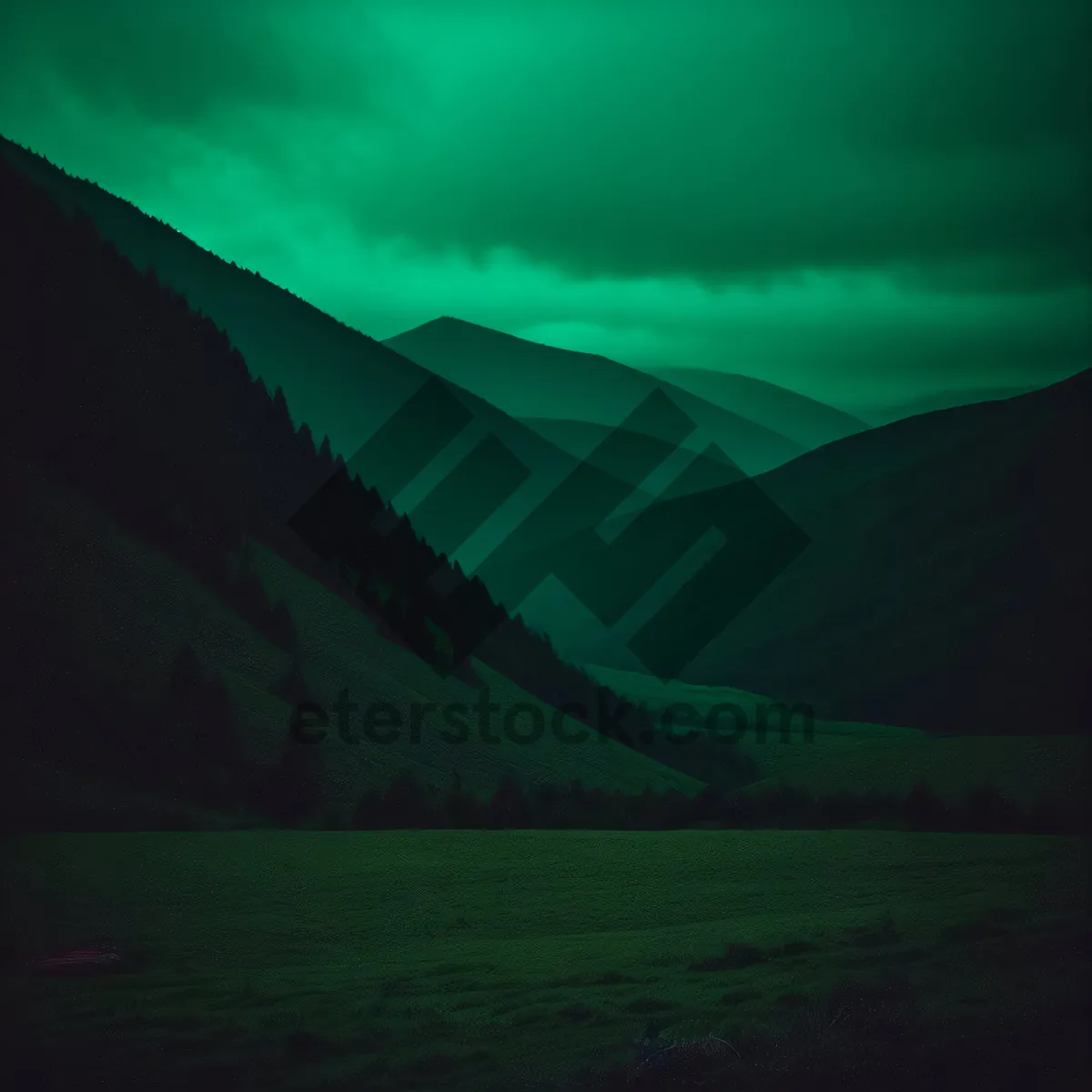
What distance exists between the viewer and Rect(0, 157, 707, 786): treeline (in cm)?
4494

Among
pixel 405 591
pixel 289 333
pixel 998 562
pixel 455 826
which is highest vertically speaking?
pixel 289 333

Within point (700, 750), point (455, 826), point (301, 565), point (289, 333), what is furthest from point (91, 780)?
point (289, 333)

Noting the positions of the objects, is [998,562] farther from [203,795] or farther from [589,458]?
[589,458]

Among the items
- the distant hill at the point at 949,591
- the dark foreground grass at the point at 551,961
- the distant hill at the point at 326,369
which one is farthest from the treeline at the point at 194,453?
the distant hill at the point at 326,369

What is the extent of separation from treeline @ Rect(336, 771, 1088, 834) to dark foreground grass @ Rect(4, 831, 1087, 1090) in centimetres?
320

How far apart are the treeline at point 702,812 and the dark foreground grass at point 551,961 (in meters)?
3.20

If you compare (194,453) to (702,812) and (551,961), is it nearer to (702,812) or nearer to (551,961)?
(702,812)

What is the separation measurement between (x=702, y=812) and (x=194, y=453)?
111ft

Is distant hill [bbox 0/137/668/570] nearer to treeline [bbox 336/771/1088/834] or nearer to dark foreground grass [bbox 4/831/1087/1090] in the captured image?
treeline [bbox 336/771/1088/834]

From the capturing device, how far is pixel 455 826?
27234mm

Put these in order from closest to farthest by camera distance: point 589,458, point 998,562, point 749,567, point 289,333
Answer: point 998,562
point 749,567
point 289,333
point 589,458

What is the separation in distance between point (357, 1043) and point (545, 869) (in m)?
10.0

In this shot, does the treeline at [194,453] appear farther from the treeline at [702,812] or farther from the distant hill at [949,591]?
the distant hill at [949,591]

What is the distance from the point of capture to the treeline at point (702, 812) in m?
25.4
